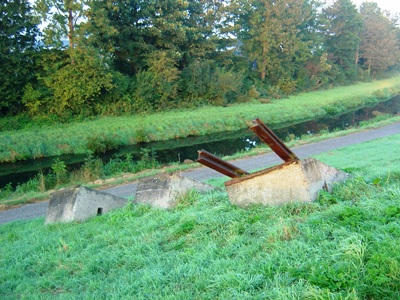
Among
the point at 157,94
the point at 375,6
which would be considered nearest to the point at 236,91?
the point at 157,94

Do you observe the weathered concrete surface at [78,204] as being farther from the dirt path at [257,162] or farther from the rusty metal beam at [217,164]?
the rusty metal beam at [217,164]

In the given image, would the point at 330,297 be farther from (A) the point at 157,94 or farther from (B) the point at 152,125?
(A) the point at 157,94

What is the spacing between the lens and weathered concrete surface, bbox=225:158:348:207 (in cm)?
546

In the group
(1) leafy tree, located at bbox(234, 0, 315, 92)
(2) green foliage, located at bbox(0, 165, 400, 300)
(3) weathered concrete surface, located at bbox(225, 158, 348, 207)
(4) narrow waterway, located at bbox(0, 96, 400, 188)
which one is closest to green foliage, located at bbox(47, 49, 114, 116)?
(4) narrow waterway, located at bbox(0, 96, 400, 188)

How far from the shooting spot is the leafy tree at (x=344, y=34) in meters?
54.3

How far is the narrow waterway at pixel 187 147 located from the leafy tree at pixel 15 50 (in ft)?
28.7

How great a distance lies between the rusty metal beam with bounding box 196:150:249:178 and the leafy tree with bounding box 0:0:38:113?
25764 mm

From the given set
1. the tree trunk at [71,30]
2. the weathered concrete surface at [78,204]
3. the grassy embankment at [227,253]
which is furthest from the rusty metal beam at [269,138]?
the tree trunk at [71,30]

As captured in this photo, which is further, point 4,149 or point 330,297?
point 4,149

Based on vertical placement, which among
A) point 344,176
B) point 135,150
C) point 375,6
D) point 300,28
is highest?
point 375,6

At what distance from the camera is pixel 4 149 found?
2217 cm

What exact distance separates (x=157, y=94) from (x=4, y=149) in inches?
556

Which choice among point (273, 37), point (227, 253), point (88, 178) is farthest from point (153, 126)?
point (227, 253)

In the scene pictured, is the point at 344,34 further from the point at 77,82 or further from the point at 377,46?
the point at 77,82
